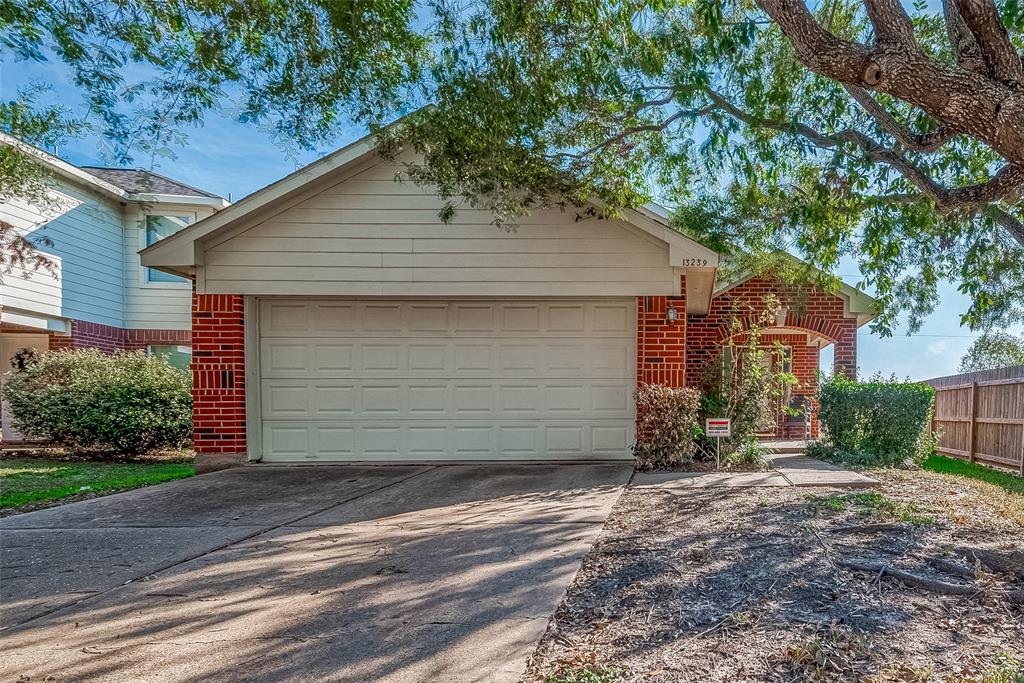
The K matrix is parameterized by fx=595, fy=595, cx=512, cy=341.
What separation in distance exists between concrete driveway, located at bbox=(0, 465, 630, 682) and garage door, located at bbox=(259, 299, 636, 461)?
2.21 m

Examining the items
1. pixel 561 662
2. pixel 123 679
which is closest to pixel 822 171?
pixel 561 662

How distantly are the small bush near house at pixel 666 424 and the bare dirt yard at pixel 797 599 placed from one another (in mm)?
2677

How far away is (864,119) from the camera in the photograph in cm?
714

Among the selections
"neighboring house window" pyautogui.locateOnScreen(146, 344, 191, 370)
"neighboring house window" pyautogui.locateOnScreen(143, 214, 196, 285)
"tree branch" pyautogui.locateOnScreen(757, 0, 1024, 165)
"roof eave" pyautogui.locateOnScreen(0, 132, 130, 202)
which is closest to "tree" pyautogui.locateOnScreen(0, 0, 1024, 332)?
"tree branch" pyautogui.locateOnScreen(757, 0, 1024, 165)

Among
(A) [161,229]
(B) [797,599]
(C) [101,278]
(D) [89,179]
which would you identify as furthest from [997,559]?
(C) [101,278]

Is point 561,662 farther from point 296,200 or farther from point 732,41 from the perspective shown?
point 296,200

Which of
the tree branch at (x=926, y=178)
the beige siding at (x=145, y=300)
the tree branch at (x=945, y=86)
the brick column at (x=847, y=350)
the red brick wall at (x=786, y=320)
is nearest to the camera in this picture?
the tree branch at (x=945, y=86)

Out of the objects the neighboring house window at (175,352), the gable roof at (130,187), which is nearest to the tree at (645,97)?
the gable roof at (130,187)

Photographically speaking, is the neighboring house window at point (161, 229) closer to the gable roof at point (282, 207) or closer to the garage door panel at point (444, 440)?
the gable roof at point (282, 207)

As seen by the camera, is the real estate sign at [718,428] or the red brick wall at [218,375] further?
the red brick wall at [218,375]

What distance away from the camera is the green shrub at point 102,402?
1033 cm

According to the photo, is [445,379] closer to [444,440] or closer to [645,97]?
[444,440]

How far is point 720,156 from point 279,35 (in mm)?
5284

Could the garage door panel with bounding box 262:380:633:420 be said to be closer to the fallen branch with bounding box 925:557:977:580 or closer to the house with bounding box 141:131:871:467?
the house with bounding box 141:131:871:467
